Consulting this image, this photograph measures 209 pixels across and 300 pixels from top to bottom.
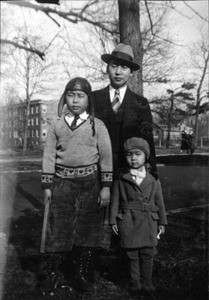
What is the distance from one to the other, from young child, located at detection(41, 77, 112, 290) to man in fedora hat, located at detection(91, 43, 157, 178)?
0.27 metres

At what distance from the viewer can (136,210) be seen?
3.14m

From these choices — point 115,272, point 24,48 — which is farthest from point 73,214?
point 24,48

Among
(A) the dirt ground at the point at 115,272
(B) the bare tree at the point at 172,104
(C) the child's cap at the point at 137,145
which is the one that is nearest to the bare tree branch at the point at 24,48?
(A) the dirt ground at the point at 115,272

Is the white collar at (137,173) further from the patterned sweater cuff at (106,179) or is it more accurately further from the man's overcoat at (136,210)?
the patterned sweater cuff at (106,179)

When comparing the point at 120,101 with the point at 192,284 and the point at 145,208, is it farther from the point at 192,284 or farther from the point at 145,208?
the point at 192,284

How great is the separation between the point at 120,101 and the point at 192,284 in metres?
1.77

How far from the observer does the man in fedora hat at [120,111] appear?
11.1 feet

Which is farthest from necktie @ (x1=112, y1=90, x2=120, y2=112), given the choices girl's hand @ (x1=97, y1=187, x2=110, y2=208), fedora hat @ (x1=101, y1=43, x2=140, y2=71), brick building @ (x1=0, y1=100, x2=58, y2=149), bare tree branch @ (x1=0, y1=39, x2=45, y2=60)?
bare tree branch @ (x1=0, y1=39, x2=45, y2=60)

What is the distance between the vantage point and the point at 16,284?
10.7ft

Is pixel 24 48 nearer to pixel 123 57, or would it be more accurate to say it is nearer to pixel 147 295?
pixel 123 57

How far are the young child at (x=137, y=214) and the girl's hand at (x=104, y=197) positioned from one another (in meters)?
0.10

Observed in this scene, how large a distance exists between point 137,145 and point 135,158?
4.5 inches

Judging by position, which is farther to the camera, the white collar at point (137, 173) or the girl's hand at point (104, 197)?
the white collar at point (137, 173)

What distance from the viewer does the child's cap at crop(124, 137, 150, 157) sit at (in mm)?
3178
